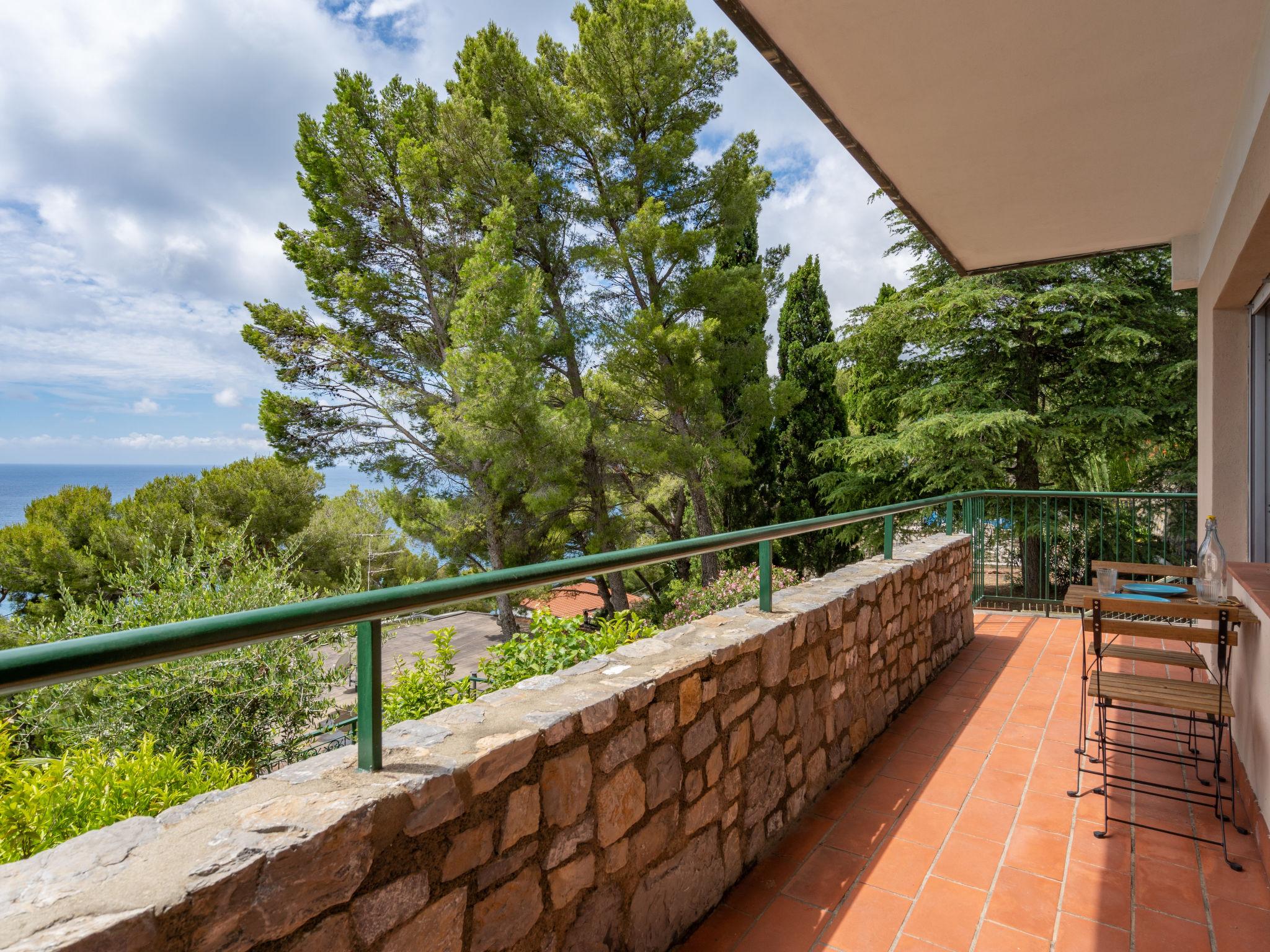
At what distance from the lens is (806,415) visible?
1368 centimetres

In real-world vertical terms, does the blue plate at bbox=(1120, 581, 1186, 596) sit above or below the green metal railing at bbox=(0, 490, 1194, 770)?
below

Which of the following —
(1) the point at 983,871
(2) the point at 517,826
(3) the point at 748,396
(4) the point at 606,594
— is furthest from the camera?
(4) the point at 606,594

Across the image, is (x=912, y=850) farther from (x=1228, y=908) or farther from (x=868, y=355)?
(x=868, y=355)

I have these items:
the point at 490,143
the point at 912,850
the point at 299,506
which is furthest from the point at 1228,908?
the point at 299,506

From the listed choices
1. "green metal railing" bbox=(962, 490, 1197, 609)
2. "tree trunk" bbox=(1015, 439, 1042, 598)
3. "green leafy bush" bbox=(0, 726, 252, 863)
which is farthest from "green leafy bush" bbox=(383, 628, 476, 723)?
"tree trunk" bbox=(1015, 439, 1042, 598)

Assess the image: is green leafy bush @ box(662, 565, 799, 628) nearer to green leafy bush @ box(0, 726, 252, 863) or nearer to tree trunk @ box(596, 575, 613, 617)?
green leafy bush @ box(0, 726, 252, 863)

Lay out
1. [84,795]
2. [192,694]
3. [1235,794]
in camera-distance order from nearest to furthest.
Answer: [84,795] < [1235,794] < [192,694]

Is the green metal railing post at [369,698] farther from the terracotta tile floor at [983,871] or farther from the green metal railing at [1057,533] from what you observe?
the green metal railing at [1057,533]

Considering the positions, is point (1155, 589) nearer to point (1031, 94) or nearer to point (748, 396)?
point (1031, 94)

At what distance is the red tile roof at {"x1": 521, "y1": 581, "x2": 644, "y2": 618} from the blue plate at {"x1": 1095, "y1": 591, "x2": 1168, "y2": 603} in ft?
31.3

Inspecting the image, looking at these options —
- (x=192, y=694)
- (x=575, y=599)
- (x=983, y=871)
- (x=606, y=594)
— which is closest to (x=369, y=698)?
(x=983, y=871)

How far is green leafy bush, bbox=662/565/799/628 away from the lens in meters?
5.34

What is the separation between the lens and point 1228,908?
6.20 feet

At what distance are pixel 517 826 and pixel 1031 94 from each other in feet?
9.58
